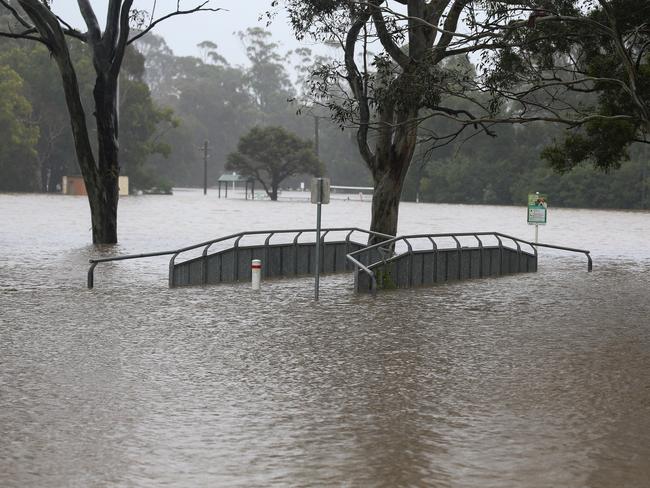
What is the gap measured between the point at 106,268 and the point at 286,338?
36.7ft

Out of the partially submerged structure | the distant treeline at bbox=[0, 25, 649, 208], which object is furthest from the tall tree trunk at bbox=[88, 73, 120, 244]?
the distant treeline at bbox=[0, 25, 649, 208]

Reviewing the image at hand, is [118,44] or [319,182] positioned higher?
[118,44]

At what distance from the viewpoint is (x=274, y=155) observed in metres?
92.1

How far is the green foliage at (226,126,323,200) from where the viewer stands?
92062 millimetres

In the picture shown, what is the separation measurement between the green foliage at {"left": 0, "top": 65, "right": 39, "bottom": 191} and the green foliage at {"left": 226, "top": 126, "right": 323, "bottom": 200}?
1739 centimetres

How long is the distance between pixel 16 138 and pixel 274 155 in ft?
72.4

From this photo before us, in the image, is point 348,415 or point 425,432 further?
point 348,415

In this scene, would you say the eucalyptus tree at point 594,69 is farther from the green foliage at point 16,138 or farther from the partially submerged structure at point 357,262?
the green foliage at point 16,138

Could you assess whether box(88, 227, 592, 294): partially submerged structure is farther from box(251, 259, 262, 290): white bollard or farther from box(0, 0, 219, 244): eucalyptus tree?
box(0, 0, 219, 244): eucalyptus tree

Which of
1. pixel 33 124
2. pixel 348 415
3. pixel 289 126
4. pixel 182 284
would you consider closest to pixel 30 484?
pixel 348 415

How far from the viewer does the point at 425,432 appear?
8.48m

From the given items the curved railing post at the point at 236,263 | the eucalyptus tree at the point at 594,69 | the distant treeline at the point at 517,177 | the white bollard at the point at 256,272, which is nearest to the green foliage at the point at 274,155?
the distant treeline at the point at 517,177

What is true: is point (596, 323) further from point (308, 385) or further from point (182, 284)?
point (182, 284)

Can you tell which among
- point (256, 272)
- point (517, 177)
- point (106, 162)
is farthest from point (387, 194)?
point (517, 177)
